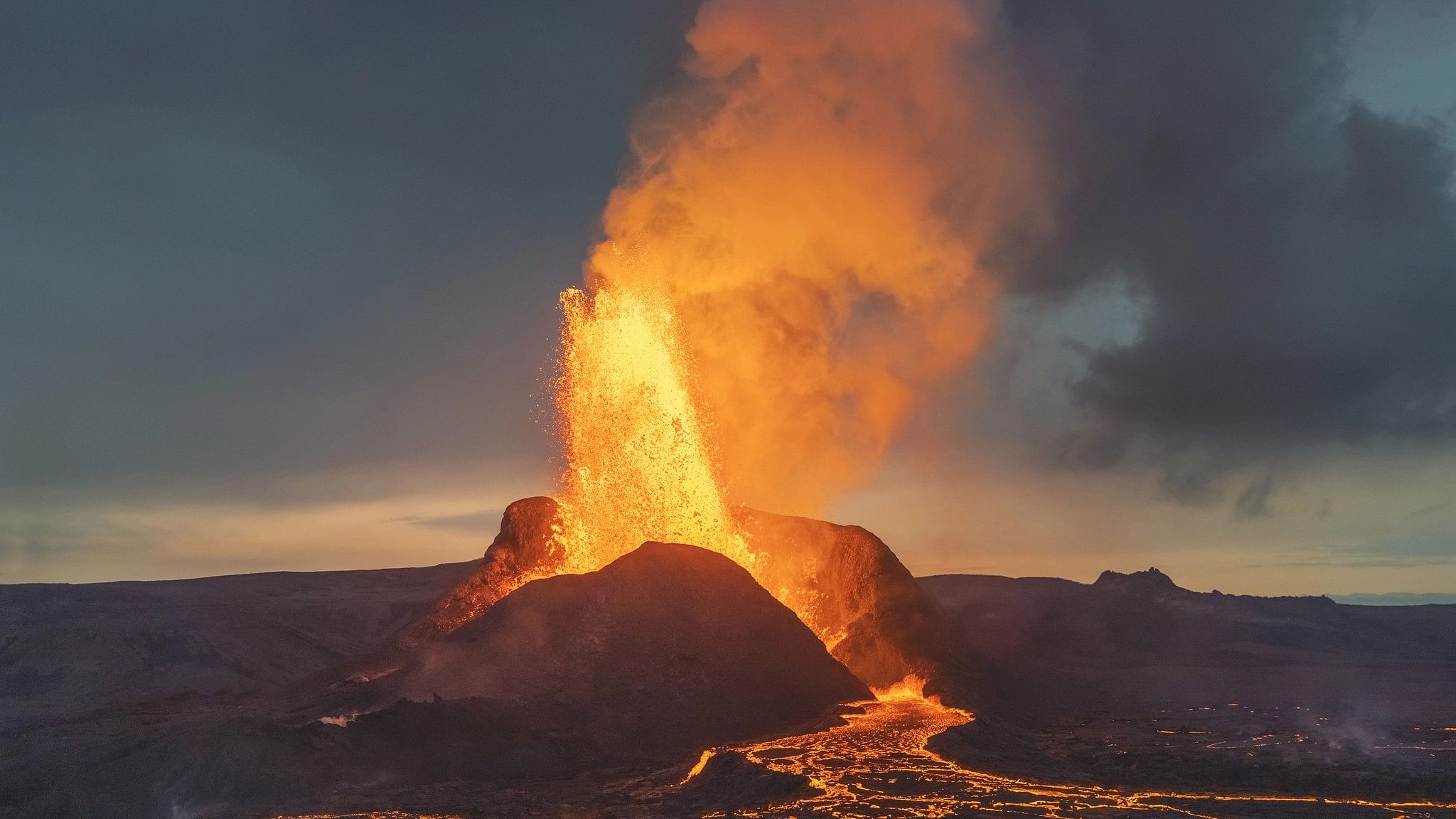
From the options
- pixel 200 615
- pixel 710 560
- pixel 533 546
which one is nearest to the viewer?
pixel 710 560

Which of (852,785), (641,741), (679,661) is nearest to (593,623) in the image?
(679,661)

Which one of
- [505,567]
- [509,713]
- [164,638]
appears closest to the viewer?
[509,713]

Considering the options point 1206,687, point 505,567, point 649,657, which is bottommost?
point 1206,687

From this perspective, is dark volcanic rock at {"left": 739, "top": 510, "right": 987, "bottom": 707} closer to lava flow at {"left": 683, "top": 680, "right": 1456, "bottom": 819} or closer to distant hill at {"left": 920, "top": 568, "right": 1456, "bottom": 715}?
distant hill at {"left": 920, "top": 568, "right": 1456, "bottom": 715}

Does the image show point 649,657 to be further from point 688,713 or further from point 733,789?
point 733,789

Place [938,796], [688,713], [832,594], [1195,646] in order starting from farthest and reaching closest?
[1195,646] < [832,594] < [688,713] < [938,796]

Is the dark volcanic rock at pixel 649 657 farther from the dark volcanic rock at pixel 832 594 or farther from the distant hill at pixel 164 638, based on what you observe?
the distant hill at pixel 164 638

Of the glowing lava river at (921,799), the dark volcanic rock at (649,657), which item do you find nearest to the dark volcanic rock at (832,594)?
the dark volcanic rock at (649,657)

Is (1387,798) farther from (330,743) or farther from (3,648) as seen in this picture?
(3,648)

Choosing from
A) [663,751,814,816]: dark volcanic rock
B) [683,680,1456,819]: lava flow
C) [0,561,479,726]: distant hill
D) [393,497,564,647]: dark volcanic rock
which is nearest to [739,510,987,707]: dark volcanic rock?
[393,497,564,647]: dark volcanic rock

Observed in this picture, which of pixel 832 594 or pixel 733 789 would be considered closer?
pixel 733 789

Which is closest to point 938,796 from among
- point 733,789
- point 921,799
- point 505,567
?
point 921,799
